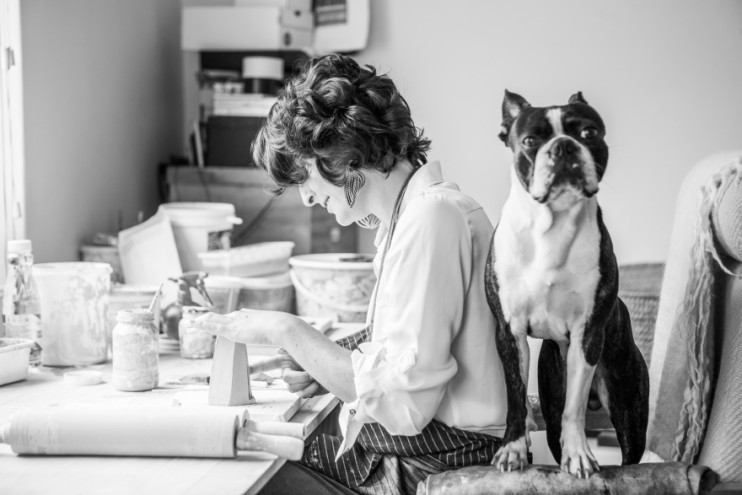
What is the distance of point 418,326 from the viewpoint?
49.8 inches

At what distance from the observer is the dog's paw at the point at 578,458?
42.6 inches

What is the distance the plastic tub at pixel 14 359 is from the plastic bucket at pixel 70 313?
98 mm

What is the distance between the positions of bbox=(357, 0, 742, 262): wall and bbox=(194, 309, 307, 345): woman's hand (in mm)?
1921

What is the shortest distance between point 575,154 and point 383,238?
0.72m

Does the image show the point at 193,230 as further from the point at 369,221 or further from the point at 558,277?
the point at 558,277

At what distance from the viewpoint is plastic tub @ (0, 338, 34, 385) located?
5.48 feet

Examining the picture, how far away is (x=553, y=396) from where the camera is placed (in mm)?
1176

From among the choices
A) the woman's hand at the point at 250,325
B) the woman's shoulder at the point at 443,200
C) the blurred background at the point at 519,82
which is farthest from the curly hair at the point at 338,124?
the blurred background at the point at 519,82

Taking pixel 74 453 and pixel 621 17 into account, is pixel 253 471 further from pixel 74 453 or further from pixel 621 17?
Result: pixel 621 17

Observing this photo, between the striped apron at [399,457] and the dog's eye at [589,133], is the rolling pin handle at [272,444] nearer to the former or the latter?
the striped apron at [399,457]

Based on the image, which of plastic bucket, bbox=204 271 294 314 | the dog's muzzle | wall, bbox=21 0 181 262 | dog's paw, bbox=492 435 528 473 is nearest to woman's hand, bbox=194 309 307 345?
dog's paw, bbox=492 435 528 473

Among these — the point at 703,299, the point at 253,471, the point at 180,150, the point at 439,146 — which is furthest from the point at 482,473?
the point at 180,150

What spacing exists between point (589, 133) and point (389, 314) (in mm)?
434

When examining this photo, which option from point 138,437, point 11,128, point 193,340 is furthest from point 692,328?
point 11,128
